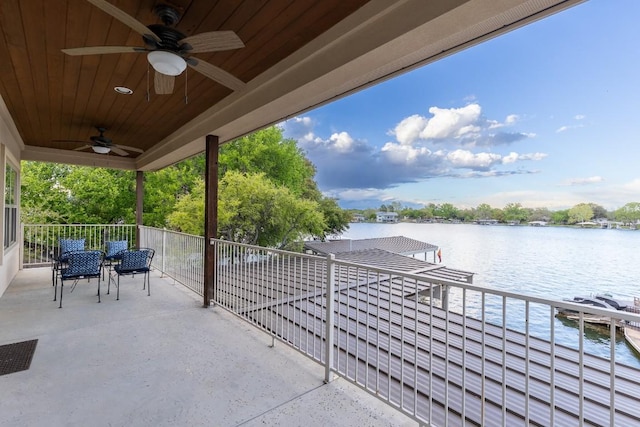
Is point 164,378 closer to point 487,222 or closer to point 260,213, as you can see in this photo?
point 260,213

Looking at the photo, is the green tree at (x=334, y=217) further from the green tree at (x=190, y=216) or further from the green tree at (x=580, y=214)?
the green tree at (x=580, y=214)

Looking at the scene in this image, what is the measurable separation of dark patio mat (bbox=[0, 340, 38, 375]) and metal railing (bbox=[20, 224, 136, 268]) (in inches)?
173

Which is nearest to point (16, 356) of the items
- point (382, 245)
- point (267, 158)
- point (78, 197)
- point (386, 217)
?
point (78, 197)

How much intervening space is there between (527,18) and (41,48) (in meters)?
3.85

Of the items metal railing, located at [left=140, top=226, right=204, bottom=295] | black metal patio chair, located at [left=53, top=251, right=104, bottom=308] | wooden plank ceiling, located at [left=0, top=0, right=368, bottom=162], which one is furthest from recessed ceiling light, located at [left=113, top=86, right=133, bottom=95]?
black metal patio chair, located at [left=53, top=251, right=104, bottom=308]

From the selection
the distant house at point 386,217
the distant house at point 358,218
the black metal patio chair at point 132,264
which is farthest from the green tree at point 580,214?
the black metal patio chair at point 132,264

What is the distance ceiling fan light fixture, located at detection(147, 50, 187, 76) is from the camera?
2129 millimetres

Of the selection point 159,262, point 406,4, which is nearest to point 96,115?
point 159,262

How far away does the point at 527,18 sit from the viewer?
1.83 meters

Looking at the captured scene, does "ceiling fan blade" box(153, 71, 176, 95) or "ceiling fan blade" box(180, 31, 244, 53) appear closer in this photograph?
"ceiling fan blade" box(180, 31, 244, 53)

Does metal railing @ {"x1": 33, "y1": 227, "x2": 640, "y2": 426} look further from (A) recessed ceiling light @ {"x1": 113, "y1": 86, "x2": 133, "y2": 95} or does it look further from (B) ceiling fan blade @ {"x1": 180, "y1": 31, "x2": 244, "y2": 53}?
(A) recessed ceiling light @ {"x1": 113, "y1": 86, "x2": 133, "y2": 95}

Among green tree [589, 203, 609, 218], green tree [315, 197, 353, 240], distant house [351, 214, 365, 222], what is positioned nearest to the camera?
green tree [589, 203, 609, 218]

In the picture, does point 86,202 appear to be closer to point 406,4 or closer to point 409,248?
point 406,4

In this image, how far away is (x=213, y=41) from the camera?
2041 millimetres
